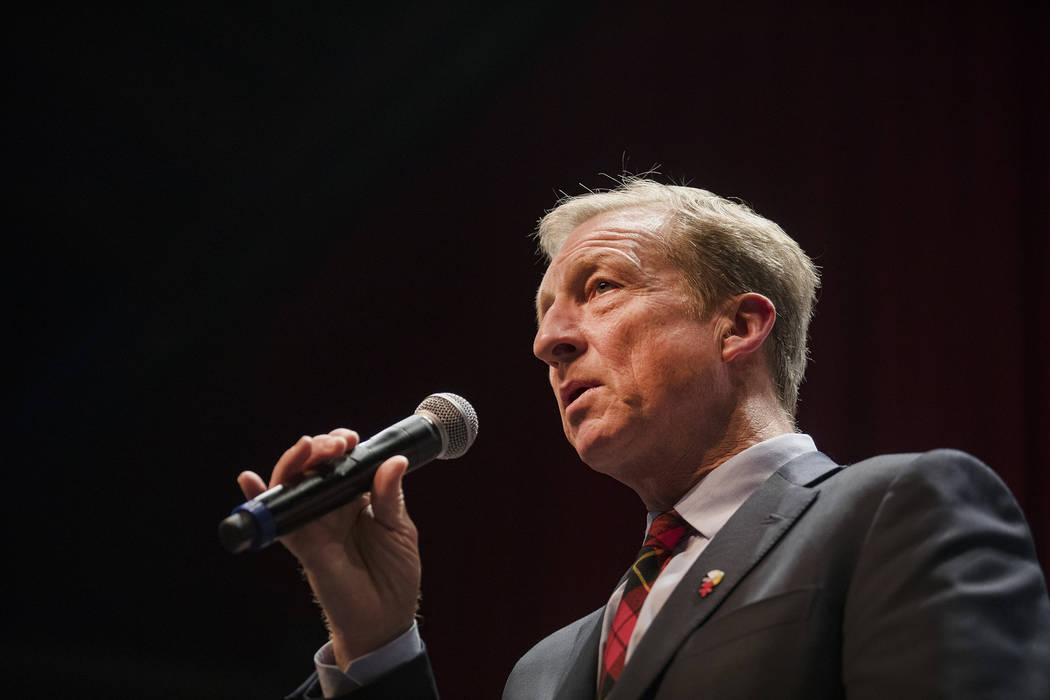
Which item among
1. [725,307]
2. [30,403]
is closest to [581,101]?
[725,307]

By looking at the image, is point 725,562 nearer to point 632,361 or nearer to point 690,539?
point 690,539

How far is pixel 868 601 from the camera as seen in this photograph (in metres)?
1.30

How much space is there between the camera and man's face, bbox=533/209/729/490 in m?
Answer: 1.85

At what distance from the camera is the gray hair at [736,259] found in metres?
2.05

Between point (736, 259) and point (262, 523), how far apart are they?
1285 millimetres

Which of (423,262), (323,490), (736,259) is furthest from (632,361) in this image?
(423,262)

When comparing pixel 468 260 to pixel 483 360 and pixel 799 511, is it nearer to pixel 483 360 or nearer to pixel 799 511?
pixel 483 360

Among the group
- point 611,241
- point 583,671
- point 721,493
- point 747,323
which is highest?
point 611,241

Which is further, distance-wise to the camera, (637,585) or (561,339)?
(561,339)

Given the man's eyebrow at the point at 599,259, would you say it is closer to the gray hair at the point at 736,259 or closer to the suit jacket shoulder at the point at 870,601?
the gray hair at the point at 736,259

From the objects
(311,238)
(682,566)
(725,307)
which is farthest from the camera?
(311,238)

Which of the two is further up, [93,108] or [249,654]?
[93,108]

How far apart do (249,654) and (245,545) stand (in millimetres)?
1820

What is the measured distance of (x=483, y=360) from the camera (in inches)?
131
